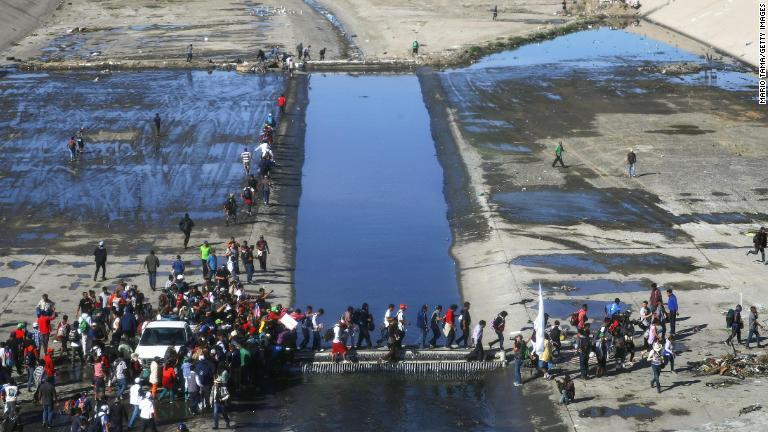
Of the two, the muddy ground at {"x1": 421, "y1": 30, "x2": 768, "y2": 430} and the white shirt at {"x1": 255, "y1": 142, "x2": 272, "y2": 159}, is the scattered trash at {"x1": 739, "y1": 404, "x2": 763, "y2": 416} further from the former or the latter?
the white shirt at {"x1": 255, "y1": 142, "x2": 272, "y2": 159}

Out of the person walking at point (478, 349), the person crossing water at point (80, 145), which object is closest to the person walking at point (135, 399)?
the person walking at point (478, 349)

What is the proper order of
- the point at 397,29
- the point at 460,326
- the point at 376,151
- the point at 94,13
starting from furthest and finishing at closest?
the point at 94,13
the point at 397,29
the point at 376,151
the point at 460,326

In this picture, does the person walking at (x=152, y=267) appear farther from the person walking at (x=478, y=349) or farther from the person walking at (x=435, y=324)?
the person walking at (x=478, y=349)

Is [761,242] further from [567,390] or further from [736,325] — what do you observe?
[567,390]

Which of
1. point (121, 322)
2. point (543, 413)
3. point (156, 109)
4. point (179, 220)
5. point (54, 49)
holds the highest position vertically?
point (54, 49)

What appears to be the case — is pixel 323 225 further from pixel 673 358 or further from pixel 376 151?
pixel 673 358

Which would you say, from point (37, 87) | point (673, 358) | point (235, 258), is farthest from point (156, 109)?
point (673, 358)
